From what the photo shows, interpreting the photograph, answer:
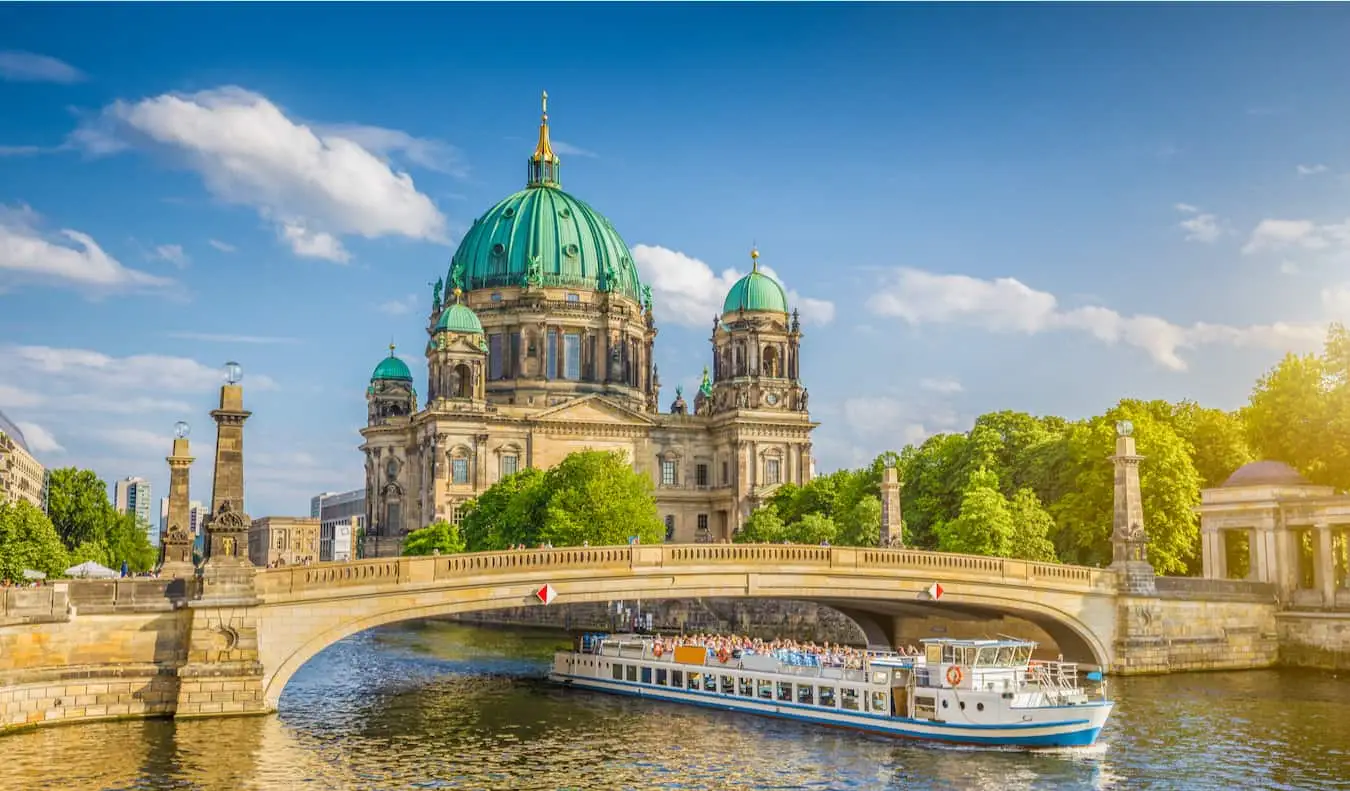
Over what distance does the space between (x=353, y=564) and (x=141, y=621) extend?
6.18m

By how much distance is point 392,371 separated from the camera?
139375mm

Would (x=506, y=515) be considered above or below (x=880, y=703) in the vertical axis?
above

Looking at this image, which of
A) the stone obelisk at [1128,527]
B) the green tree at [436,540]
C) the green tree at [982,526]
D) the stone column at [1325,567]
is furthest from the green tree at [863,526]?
the green tree at [436,540]

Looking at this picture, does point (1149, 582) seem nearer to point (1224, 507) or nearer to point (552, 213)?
point (1224, 507)

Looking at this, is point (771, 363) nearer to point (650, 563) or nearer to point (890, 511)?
point (890, 511)

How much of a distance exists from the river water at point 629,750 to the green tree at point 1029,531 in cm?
1689

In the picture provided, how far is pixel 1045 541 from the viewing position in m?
71.9

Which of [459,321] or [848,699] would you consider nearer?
[848,699]

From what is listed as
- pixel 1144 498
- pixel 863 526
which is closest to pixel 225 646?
pixel 1144 498

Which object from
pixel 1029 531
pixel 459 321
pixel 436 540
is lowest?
pixel 1029 531

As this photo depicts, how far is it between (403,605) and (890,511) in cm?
3101

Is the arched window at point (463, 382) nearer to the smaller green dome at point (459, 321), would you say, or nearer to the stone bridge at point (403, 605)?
the smaller green dome at point (459, 321)

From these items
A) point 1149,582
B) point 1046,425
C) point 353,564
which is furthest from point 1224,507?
point 353,564

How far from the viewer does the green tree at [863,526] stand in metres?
85.1
